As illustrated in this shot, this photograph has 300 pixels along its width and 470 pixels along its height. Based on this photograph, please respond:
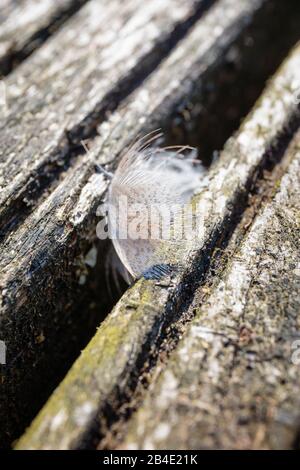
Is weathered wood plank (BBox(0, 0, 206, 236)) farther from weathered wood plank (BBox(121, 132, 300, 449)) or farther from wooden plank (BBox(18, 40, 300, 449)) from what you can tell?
weathered wood plank (BBox(121, 132, 300, 449))

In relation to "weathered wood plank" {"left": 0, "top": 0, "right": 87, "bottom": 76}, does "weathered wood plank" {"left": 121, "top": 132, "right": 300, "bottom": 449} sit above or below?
below

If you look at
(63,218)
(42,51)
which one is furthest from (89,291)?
(42,51)

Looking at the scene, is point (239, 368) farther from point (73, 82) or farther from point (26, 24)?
point (26, 24)

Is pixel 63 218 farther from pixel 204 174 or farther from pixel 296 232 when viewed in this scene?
pixel 296 232

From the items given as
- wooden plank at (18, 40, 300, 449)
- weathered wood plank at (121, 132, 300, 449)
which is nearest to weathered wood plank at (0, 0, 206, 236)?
wooden plank at (18, 40, 300, 449)

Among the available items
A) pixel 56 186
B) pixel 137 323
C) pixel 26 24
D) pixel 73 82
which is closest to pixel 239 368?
pixel 137 323

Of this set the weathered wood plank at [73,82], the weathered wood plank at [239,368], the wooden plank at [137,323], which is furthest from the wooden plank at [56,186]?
the weathered wood plank at [239,368]
